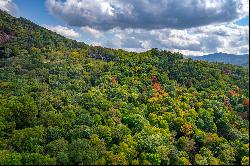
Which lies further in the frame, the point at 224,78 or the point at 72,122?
the point at 224,78

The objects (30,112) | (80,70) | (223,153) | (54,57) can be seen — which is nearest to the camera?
(223,153)

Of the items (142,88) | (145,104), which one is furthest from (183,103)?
(142,88)

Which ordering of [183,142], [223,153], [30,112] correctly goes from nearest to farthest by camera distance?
[223,153] < [183,142] < [30,112]

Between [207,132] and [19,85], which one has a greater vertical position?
[19,85]

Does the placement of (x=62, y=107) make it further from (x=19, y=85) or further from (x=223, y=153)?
(x=223, y=153)

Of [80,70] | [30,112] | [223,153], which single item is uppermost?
[80,70]

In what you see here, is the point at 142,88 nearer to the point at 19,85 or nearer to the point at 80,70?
the point at 80,70
